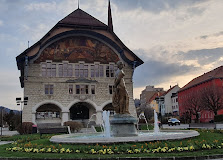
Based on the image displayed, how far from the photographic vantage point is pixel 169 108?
86.2 metres

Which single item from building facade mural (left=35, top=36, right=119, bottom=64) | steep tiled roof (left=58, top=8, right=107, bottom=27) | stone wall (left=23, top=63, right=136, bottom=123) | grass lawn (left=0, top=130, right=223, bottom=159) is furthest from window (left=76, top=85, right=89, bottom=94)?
grass lawn (left=0, top=130, right=223, bottom=159)

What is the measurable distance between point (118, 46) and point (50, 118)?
1403 centimetres

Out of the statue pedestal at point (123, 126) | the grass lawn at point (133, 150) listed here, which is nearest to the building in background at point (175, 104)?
the statue pedestal at point (123, 126)

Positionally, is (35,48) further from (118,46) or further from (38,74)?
(118,46)

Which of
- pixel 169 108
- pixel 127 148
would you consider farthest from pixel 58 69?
pixel 169 108

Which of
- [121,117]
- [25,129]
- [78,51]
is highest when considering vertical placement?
[78,51]

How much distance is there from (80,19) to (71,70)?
27.5ft

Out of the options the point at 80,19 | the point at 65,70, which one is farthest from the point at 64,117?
the point at 80,19

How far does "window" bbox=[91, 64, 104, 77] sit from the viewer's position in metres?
38.0

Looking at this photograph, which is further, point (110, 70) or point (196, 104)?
point (196, 104)

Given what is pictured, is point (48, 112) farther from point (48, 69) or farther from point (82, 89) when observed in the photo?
point (48, 69)

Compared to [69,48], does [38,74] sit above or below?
below

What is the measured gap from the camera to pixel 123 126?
1295 centimetres

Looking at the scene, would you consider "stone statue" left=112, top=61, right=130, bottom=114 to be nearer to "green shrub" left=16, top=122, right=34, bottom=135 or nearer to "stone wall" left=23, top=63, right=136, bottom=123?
"green shrub" left=16, top=122, right=34, bottom=135
